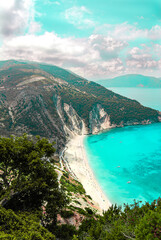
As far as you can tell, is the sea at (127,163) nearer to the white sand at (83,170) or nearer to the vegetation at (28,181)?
the white sand at (83,170)

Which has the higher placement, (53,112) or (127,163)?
(53,112)

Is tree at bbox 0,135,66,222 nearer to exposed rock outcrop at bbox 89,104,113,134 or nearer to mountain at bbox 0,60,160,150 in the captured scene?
mountain at bbox 0,60,160,150

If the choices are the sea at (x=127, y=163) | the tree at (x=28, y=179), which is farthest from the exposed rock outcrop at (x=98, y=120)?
the tree at (x=28, y=179)

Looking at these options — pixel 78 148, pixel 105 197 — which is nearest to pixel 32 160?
pixel 105 197

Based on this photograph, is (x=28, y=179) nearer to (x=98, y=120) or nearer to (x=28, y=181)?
(x=28, y=181)

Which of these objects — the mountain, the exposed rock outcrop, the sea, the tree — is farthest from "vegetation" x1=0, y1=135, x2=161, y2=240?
the exposed rock outcrop

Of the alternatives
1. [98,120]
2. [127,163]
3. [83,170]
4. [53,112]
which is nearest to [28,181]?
[83,170]

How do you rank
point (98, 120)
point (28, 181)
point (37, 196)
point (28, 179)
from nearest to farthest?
point (28, 181) < point (28, 179) < point (37, 196) < point (98, 120)
